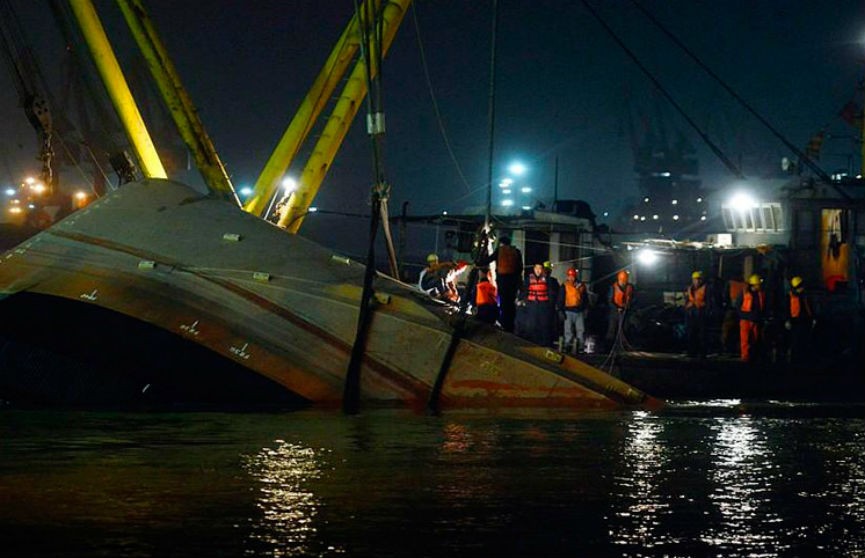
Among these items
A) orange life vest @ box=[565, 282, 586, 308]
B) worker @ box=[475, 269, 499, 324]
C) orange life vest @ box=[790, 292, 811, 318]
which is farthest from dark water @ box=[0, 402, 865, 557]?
orange life vest @ box=[565, 282, 586, 308]

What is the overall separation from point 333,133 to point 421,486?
53.8ft

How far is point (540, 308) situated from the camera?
23781 mm

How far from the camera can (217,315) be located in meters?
16.7

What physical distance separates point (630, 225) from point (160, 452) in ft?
559

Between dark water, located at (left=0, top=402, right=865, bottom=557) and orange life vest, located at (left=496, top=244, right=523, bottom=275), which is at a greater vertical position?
orange life vest, located at (left=496, top=244, right=523, bottom=275)

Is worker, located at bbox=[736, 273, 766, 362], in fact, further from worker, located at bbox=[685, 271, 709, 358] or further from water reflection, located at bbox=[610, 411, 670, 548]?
water reflection, located at bbox=[610, 411, 670, 548]

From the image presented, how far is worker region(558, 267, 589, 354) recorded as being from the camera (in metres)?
25.3

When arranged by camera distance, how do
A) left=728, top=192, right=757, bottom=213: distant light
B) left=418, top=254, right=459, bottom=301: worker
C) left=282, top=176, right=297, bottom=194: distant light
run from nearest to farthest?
left=418, top=254, right=459, bottom=301: worker < left=282, top=176, right=297, bottom=194: distant light < left=728, top=192, right=757, bottom=213: distant light

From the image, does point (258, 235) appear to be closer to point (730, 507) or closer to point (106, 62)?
point (106, 62)

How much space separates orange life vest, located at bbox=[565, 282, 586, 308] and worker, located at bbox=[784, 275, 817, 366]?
3641 mm

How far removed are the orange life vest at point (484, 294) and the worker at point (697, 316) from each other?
623 centimetres

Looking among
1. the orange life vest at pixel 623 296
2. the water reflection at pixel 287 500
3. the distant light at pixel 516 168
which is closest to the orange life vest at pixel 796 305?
the orange life vest at pixel 623 296

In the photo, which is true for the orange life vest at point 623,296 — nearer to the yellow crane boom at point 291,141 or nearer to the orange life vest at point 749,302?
the orange life vest at point 749,302

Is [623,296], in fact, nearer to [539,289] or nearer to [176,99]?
[539,289]
